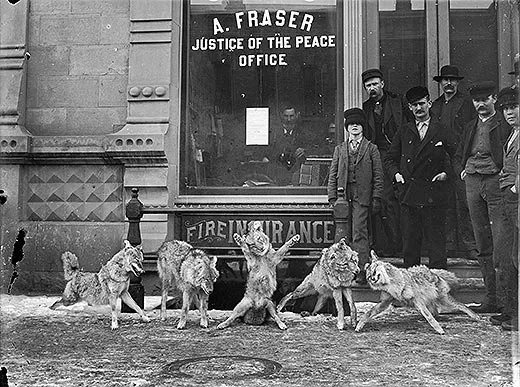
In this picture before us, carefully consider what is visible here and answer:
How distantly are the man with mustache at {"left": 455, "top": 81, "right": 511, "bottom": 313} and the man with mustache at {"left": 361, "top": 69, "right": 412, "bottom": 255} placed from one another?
70 cm

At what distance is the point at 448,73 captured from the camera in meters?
5.87

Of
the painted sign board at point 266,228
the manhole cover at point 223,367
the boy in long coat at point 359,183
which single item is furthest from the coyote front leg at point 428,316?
the manhole cover at point 223,367

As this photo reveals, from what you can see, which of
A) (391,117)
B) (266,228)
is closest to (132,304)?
(266,228)

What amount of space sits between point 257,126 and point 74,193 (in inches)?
77.0

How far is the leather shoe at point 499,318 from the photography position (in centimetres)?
476

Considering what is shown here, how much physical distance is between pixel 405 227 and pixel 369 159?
75cm

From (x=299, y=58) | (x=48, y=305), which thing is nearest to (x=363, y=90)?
(x=299, y=58)

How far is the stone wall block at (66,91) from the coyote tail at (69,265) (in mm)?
1530

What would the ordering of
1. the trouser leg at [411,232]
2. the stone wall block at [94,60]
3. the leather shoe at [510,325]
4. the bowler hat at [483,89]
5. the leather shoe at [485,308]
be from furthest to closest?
1. the stone wall block at [94,60]
2. the trouser leg at [411,232]
3. the bowler hat at [483,89]
4. the leather shoe at [485,308]
5. the leather shoe at [510,325]

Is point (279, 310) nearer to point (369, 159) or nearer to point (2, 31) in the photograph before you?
point (369, 159)

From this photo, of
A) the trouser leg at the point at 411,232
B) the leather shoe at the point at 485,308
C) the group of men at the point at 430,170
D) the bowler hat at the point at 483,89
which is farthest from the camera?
the trouser leg at the point at 411,232

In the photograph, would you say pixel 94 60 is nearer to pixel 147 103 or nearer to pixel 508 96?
pixel 147 103

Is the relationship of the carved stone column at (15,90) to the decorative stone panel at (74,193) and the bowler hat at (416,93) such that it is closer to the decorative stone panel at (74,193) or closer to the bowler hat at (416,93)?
the decorative stone panel at (74,193)

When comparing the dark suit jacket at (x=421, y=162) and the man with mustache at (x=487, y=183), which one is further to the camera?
the dark suit jacket at (x=421, y=162)
